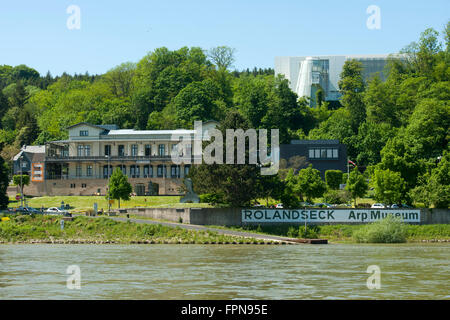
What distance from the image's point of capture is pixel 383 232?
67.5 m

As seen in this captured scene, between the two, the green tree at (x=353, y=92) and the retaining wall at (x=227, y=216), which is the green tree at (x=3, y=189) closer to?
the retaining wall at (x=227, y=216)

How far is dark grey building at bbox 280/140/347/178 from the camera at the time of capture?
111 meters

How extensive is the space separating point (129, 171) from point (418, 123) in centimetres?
4972

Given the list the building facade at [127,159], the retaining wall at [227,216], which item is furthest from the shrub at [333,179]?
the retaining wall at [227,216]

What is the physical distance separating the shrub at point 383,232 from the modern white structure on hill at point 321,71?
95.9 meters

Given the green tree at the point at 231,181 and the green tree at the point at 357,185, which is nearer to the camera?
the green tree at the point at 231,181

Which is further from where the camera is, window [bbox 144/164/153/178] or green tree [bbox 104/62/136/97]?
green tree [bbox 104/62/136/97]

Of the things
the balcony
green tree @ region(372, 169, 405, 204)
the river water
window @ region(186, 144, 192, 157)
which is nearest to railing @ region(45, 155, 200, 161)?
the balcony

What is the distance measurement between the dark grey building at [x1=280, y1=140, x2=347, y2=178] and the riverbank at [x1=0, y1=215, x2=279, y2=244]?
46726mm

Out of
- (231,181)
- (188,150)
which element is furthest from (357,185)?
(188,150)

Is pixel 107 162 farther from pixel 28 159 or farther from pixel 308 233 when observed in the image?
pixel 308 233

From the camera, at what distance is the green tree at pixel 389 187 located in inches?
2995

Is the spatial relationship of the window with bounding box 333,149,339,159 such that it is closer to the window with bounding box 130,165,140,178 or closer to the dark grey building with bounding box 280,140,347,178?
the dark grey building with bounding box 280,140,347,178
